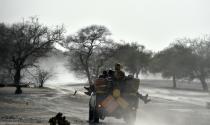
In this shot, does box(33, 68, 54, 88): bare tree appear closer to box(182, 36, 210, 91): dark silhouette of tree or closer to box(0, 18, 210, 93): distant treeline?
box(0, 18, 210, 93): distant treeline

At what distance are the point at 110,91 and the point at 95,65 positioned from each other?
188 ft

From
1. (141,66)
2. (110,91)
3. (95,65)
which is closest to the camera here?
(110,91)

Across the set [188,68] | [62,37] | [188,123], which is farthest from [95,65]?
[188,123]

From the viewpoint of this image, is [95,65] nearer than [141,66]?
Yes

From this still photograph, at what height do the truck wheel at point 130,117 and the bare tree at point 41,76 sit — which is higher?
the bare tree at point 41,76

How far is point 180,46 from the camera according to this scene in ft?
283

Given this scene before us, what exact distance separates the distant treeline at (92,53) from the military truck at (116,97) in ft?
82.9

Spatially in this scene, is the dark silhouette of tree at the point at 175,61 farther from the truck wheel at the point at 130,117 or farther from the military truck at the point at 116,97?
the military truck at the point at 116,97

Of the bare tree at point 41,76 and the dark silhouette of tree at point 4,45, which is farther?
Answer: the bare tree at point 41,76

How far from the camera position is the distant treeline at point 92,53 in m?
43.8

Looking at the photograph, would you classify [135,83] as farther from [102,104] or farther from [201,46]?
[201,46]

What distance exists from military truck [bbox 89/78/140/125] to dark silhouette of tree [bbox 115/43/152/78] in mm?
71978

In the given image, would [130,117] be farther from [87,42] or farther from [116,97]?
[87,42]

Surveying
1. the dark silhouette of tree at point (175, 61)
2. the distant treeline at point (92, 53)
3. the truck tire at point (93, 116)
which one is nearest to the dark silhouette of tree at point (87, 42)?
the distant treeline at point (92, 53)
